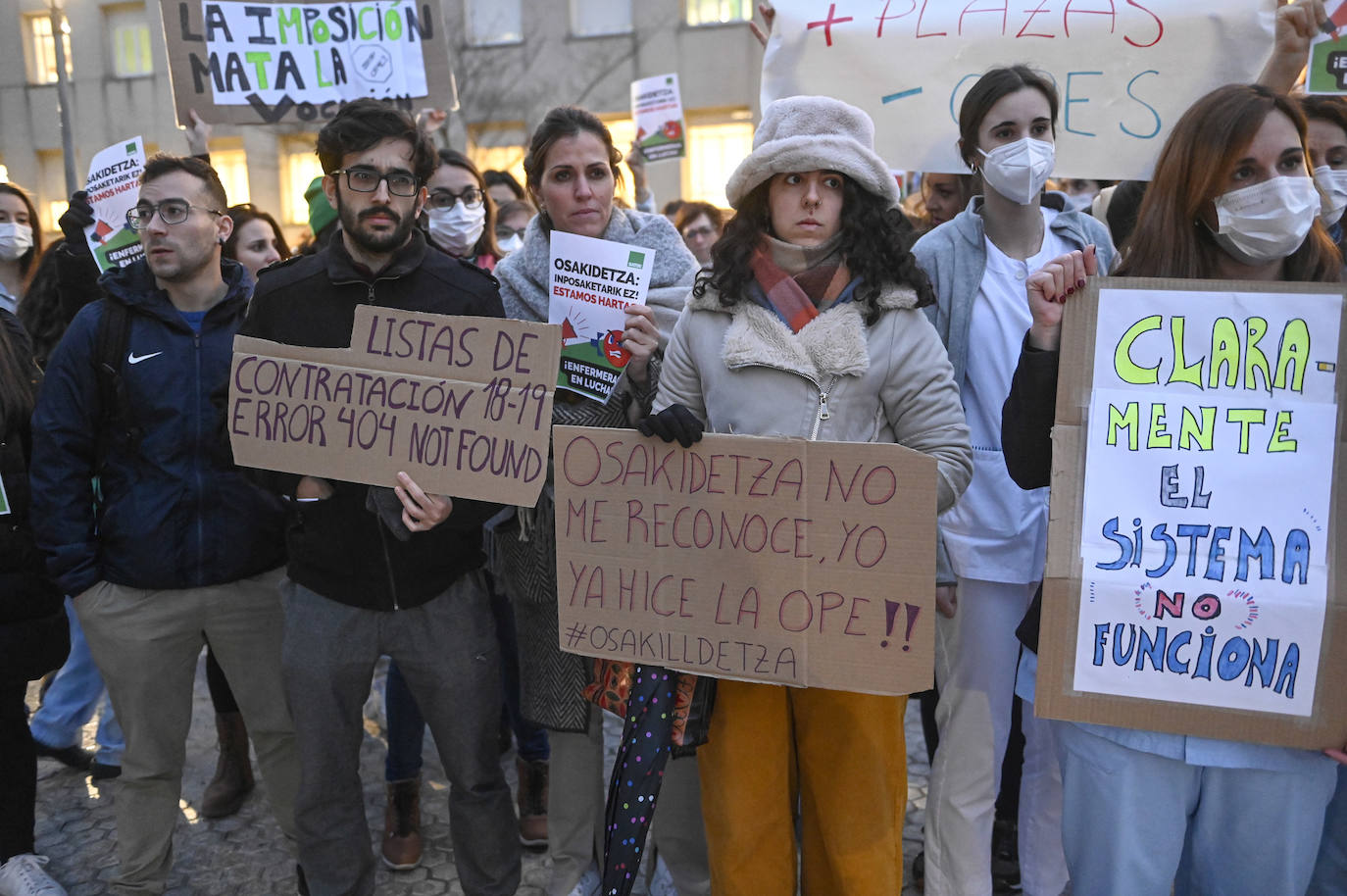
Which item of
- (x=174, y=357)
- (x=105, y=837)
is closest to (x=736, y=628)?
(x=174, y=357)

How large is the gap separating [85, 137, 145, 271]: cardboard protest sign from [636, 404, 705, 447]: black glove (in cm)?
301

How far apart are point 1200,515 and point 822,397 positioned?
84 centimetres

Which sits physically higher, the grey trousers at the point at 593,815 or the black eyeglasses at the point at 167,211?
the black eyeglasses at the point at 167,211

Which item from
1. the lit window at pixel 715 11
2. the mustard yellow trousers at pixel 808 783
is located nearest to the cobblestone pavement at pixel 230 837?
the mustard yellow trousers at pixel 808 783

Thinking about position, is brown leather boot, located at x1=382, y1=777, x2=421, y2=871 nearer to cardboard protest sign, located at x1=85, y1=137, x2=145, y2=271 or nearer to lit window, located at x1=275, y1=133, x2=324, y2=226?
cardboard protest sign, located at x1=85, y1=137, x2=145, y2=271

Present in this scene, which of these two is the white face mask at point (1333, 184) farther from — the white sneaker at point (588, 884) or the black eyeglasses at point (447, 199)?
the black eyeglasses at point (447, 199)

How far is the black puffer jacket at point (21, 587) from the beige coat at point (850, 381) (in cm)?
227

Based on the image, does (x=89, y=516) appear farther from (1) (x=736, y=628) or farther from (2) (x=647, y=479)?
(1) (x=736, y=628)

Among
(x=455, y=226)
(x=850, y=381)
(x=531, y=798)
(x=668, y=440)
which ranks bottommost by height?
(x=531, y=798)

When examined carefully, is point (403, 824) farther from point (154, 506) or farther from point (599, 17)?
point (599, 17)

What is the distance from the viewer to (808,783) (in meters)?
2.48

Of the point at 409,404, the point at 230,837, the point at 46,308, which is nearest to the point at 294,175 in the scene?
the point at 46,308

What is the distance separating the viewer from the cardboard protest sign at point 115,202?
14.0 feet

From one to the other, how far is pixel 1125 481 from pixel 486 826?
6.78 ft
